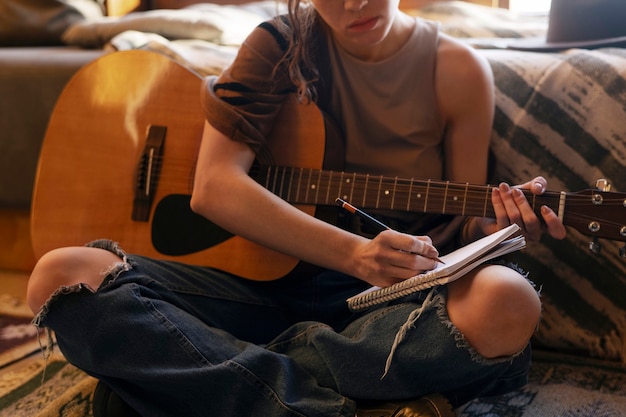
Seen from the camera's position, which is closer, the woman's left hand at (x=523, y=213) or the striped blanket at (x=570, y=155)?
the woman's left hand at (x=523, y=213)

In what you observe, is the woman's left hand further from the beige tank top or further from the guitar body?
the guitar body

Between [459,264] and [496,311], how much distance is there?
0.33ft

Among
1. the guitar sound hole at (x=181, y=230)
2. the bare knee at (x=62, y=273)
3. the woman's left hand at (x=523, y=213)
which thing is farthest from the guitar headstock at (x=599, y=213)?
A: the bare knee at (x=62, y=273)

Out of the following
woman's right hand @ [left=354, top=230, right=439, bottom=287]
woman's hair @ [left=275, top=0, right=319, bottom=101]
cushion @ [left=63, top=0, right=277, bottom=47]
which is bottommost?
woman's right hand @ [left=354, top=230, right=439, bottom=287]

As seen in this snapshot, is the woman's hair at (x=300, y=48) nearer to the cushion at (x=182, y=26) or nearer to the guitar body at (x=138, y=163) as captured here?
the guitar body at (x=138, y=163)

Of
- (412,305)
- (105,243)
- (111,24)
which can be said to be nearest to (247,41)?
(105,243)

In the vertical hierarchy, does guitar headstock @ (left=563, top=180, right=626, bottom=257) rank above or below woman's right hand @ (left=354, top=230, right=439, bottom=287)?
above

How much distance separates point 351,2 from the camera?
1.15 metres

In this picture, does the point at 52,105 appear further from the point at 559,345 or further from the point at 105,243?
the point at 559,345

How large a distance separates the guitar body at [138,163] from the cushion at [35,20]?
3.26ft

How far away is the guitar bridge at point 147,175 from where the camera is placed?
55.2 inches

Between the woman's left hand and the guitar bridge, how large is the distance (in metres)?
0.68

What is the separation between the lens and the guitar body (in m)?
1.32

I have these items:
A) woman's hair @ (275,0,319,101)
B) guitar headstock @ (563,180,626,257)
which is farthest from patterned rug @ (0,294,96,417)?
guitar headstock @ (563,180,626,257)
